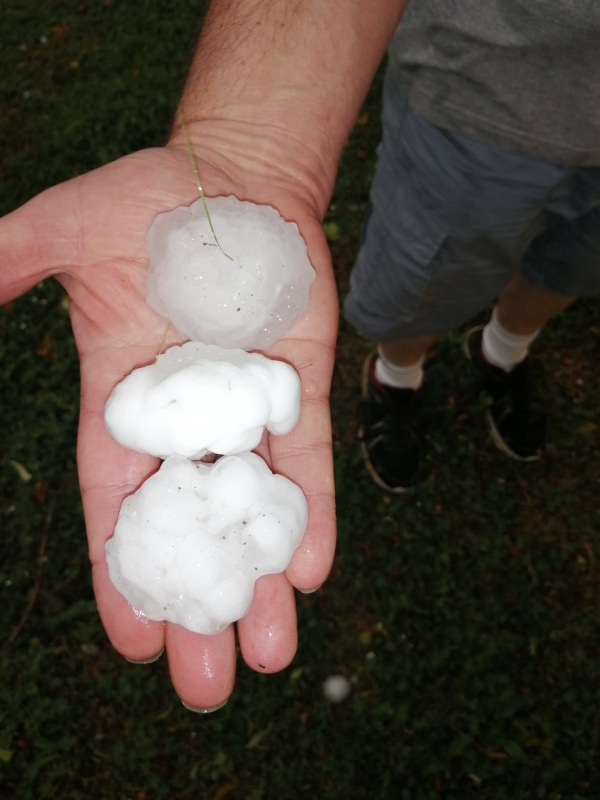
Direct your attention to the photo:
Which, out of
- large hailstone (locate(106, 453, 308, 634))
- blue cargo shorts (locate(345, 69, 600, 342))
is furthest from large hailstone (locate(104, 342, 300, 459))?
blue cargo shorts (locate(345, 69, 600, 342))

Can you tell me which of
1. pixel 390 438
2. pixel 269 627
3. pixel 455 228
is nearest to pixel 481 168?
pixel 455 228

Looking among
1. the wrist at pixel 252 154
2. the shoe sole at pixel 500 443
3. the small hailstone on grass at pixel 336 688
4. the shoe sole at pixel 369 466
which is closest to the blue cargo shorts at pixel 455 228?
the wrist at pixel 252 154

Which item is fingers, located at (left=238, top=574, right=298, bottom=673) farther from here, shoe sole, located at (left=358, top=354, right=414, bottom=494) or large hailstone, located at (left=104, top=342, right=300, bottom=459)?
shoe sole, located at (left=358, top=354, right=414, bottom=494)

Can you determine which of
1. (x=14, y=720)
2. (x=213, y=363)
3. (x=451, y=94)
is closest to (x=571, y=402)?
(x=451, y=94)

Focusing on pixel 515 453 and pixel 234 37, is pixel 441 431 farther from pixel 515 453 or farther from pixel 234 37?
pixel 234 37

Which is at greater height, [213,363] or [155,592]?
[213,363]

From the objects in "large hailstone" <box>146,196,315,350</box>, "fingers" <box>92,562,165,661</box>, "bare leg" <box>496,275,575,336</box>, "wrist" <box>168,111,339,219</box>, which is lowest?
"bare leg" <box>496,275,575,336</box>
